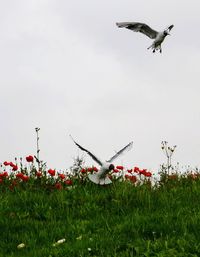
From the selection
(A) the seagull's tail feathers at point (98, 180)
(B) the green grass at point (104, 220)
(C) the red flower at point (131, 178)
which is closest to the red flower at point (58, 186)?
(B) the green grass at point (104, 220)

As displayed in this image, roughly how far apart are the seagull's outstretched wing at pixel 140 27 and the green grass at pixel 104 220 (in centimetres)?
262

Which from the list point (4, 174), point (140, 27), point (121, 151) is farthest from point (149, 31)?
point (4, 174)

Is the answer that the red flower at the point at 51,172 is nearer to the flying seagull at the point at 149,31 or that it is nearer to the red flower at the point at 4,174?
the red flower at the point at 4,174

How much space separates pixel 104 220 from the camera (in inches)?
343

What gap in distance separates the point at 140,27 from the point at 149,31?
0.18m

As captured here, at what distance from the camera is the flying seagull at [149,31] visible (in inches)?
418

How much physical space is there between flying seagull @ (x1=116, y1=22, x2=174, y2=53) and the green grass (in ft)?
7.93

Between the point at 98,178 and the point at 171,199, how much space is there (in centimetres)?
133

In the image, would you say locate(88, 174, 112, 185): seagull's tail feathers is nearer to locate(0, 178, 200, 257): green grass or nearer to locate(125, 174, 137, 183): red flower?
locate(0, 178, 200, 257): green grass

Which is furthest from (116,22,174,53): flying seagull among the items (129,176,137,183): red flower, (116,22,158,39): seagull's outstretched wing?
(129,176,137,183): red flower

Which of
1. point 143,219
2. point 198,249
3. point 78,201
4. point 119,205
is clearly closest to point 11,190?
point 78,201

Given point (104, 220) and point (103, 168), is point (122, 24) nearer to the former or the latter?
point (103, 168)

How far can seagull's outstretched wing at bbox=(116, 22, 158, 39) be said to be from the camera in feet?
35.5

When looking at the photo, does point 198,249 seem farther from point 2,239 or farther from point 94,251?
point 2,239
